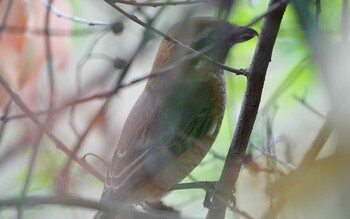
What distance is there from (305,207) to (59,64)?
5.85ft

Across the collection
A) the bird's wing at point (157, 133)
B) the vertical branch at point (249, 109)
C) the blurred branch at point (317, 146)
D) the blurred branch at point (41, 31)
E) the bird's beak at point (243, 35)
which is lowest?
the blurred branch at point (317, 146)

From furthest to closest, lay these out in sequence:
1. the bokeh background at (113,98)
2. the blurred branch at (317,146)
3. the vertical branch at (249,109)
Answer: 1. the bokeh background at (113,98)
2. the vertical branch at (249,109)
3. the blurred branch at (317,146)

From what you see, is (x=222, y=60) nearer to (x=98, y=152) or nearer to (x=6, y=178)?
(x=98, y=152)

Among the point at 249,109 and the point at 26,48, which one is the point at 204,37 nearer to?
the point at 26,48

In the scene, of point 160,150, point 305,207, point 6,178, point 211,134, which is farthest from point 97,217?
point 305,207

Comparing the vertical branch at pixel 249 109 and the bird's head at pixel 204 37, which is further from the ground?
the bird's head at pixel 204 37

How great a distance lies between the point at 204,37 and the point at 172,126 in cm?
39

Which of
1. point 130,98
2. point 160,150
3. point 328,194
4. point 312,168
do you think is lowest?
point 328,194

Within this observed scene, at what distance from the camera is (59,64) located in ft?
9.45

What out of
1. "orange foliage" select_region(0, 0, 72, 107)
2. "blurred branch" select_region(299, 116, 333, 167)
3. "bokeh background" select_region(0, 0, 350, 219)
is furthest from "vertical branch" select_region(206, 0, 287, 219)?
"orange foliage" select_region(0, 0, 72, 107)

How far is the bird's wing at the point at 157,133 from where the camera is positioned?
9.15 ft

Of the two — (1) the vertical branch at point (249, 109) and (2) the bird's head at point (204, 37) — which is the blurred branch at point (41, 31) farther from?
(1) the vertical branch at point (249, 109)

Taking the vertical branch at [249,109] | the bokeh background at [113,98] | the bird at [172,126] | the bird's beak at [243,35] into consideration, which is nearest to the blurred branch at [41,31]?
the bokeh background at [113,98]

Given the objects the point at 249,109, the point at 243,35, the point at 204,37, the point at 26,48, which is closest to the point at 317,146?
the point at 249,109
